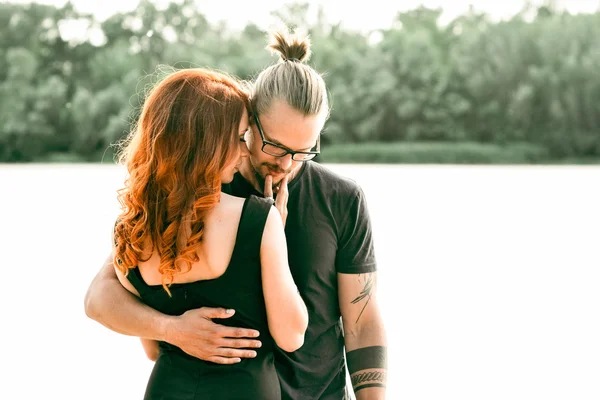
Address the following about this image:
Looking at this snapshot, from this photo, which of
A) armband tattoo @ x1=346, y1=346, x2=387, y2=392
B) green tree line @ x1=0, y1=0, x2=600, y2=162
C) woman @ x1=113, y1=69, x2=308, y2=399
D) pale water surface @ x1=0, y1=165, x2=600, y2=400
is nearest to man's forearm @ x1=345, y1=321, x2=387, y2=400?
armband tattoo @ x1=346, y1=346, x2=387, y2=392

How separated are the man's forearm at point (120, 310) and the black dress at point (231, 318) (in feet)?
0.16

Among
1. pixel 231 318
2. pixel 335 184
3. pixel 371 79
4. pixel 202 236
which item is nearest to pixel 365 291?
pixel 335 184

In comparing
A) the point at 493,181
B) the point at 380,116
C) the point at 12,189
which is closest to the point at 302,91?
the point at 12,189

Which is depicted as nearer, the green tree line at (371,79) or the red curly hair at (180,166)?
the red curly hair at (180,166)

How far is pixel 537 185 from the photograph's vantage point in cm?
2298

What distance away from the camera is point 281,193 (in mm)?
2529

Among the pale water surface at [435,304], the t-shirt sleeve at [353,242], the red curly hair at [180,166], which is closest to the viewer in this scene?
the red curly hair at [180,166]

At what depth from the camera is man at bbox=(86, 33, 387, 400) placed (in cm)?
255

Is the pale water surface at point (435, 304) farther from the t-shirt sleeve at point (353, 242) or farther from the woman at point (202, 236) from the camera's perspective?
the woman at point (202, 236)

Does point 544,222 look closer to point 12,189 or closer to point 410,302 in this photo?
point 410,302

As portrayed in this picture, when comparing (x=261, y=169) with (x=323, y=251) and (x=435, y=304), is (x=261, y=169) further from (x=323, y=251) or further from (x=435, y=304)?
(x=435, y=304)

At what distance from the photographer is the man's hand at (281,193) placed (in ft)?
8.16

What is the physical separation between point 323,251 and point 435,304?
18.7 ft

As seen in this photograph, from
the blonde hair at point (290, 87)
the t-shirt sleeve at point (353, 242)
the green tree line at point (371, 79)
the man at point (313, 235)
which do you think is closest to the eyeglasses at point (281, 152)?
the man at point (313, 235)
